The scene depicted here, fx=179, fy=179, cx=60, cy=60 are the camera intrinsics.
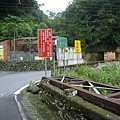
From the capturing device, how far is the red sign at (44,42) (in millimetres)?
8469

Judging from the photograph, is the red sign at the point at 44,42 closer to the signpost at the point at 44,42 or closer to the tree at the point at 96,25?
the signpost at the point at 44,42

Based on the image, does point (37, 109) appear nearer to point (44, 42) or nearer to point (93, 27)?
point (44, 42)

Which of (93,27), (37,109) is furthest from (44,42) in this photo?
(93,27)

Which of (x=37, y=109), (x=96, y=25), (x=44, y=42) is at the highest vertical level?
(x=96, y=25)

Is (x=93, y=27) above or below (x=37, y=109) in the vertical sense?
above

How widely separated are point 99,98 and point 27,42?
2289 cm

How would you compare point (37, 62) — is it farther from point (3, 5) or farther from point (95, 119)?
point (95, 119)

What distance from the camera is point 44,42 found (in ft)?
28.0

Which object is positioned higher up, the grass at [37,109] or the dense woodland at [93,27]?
the dense woodland at [93,27]

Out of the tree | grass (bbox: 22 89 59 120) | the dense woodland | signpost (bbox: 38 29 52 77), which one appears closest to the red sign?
signpost (bbox: 38 29 52 77)

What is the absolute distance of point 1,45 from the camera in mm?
22719

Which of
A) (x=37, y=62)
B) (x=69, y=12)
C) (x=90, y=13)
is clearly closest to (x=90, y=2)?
(x=90, y=13)

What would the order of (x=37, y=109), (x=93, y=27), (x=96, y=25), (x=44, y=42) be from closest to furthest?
1. (x=37, y=109)
2. (x=44, y=42)
3. (x=93, y=27)
4. (x=96, y=25)

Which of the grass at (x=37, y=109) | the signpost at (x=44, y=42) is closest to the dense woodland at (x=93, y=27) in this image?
the signpost at (x=44, y=42)
